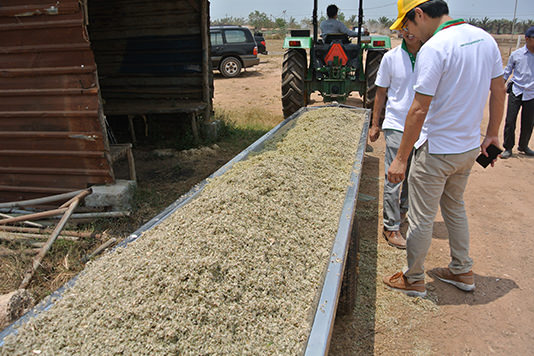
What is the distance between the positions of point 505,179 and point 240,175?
155 inches

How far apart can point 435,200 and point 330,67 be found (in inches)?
190

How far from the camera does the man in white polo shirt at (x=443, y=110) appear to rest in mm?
2090

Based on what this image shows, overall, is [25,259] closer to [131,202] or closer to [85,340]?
[131,202]

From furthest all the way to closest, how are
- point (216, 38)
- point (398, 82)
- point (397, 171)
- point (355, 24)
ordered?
1. point (355, 24)
2. point (216, 38)
3. point (398, 82)
4. point (397, 171)

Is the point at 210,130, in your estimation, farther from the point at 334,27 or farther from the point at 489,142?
the point at 489,142

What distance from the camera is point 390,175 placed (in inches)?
93.8

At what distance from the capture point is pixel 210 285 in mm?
1700

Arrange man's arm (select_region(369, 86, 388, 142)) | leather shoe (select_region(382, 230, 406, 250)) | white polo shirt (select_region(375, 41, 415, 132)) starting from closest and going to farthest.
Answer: white polo shirt (select_region(375, 41, 415, 132))
leather shoe (select_region(382, 230, 406, 250))
man's arm (select_region(369, 86, 388, 142))

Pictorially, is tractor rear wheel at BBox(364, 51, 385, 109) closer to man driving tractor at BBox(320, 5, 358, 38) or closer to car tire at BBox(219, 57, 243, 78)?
man driving tractor at BBox(320, 5, 358, 38)

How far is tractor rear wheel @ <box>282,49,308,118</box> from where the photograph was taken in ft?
22.5

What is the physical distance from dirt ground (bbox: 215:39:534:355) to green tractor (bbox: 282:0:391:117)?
2.92 meters

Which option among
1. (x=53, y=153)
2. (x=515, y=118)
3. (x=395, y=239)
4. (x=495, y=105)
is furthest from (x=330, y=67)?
(x=53, y=153)

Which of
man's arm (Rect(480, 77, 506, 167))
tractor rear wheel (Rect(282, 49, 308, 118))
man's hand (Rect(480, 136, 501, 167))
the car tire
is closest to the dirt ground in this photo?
man's hand (Rect(480, 136, 501, 167))

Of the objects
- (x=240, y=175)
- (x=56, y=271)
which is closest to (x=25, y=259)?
(x=56, y=271)
